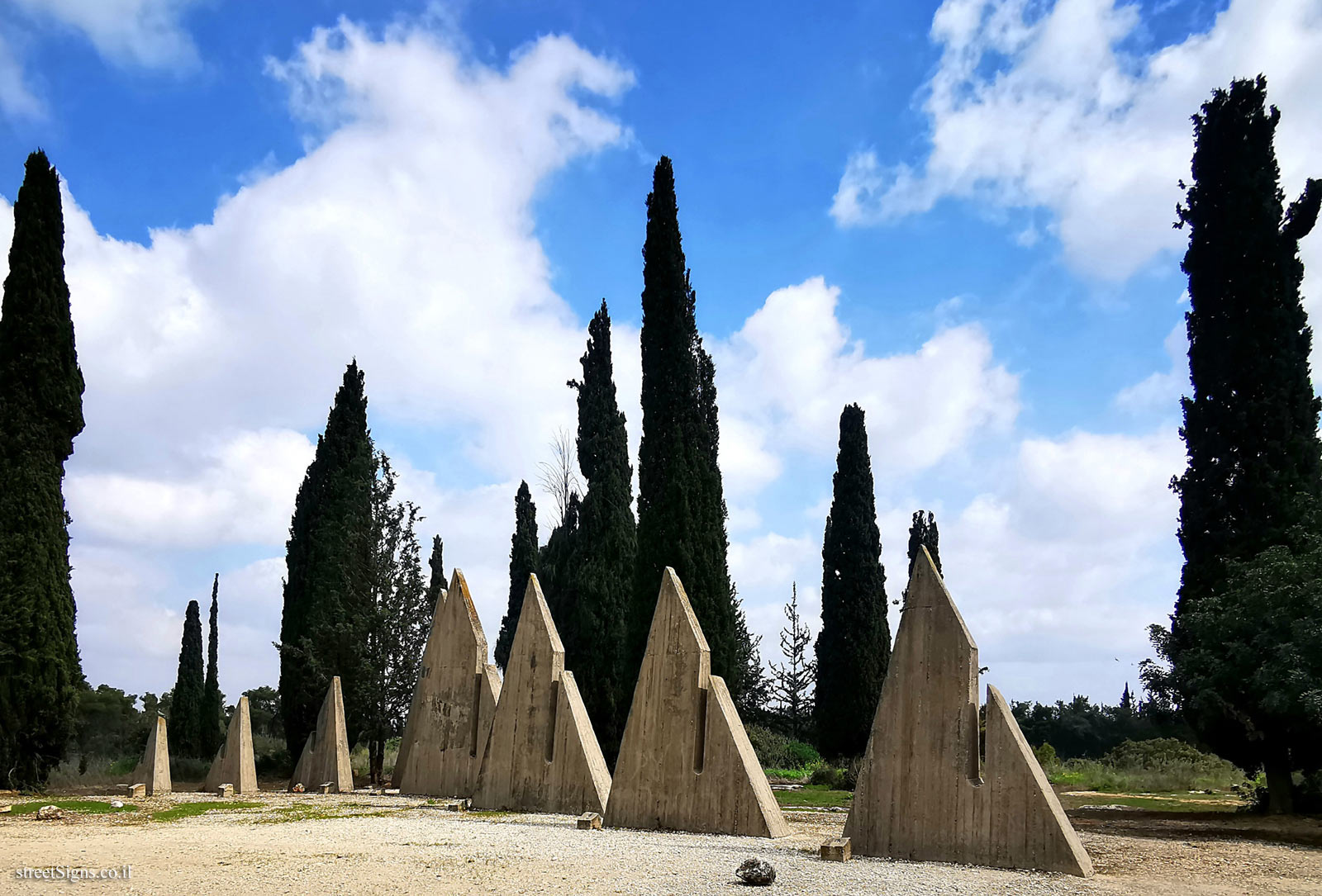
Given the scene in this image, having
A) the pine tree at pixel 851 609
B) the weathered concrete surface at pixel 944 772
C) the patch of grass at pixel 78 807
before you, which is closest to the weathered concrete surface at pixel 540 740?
the weathered concrete surface at pixel 944 772

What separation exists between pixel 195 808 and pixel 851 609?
17679 millimetres

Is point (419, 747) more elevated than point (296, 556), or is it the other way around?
point (296, 556)

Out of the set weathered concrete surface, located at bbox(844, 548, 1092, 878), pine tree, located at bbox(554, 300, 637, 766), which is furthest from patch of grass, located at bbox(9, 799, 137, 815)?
pine tree, located at bbox(554, 300, 637, 766)

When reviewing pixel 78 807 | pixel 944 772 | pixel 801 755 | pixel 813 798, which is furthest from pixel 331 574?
pixel 944 772

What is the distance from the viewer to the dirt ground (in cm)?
666

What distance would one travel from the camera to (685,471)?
2141 cm

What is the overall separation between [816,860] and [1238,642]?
766 centimetres

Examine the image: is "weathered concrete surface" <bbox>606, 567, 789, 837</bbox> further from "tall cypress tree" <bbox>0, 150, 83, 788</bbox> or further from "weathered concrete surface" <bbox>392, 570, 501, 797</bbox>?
"tall cypress tree" <bbox>0, 150, 83, 788</bbox>

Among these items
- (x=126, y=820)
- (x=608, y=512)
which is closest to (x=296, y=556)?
(x=608, y=512)

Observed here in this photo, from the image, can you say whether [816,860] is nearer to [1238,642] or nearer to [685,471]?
[1238,642]

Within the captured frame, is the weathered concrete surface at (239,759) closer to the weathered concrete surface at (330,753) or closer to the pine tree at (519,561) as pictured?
the weathered concrete surface at (330,753)

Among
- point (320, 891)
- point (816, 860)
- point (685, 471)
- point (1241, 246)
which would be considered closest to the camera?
point (320, 891)

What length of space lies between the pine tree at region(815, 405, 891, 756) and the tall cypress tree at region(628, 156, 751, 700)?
398 cm

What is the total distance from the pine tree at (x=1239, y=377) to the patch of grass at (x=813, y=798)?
5536 millimetres
